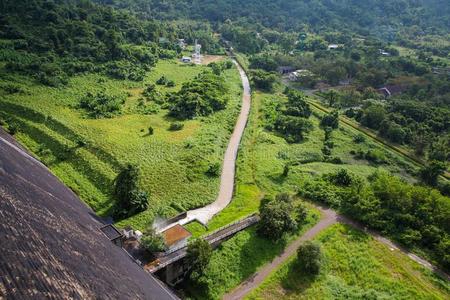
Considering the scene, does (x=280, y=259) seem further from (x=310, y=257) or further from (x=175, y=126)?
(x=175, y=126)

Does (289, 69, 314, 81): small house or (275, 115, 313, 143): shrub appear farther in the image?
(289, 69, 314, 81): small house

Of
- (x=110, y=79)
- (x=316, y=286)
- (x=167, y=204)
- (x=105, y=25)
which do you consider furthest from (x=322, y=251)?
(x=105, y=25)

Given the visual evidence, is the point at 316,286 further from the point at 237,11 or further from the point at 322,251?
the point at 237,11

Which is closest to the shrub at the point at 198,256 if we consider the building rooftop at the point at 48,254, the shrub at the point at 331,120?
the building rooftop at the point at 48,254

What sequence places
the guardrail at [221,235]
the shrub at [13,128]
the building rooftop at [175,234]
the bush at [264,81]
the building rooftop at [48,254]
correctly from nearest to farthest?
the building rooftop at [48,254], the guardrail at [221,235], the building rooftop at [175,234], the shrub at [13,128], the bush at [264,81]

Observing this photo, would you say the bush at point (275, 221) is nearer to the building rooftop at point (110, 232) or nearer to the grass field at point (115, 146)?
the grass field at point (115, 146)

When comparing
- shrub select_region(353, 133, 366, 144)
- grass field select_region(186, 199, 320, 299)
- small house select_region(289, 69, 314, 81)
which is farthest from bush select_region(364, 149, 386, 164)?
small house select_region(289, 69, 314, 81)

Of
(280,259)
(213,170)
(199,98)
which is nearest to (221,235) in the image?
(280,259)

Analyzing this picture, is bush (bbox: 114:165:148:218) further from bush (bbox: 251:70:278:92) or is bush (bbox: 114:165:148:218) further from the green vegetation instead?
bush (bbox: 251:70:278:92)
